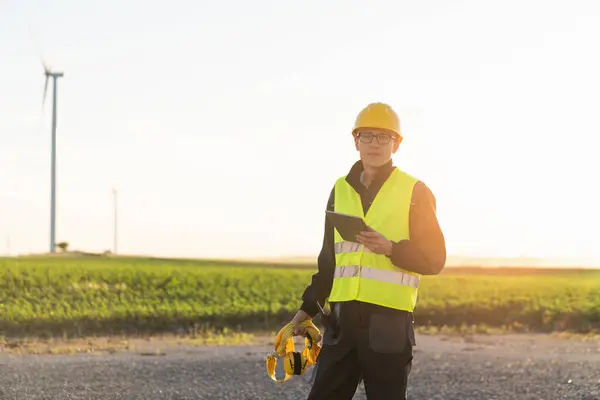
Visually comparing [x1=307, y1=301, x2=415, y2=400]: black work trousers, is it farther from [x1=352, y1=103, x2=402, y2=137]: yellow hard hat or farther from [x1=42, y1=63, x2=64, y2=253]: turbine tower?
[x1=42, y1=63, x2=64, y2=253]: turbine tower

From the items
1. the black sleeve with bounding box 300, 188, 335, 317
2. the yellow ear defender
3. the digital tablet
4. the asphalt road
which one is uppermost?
the digital tablet

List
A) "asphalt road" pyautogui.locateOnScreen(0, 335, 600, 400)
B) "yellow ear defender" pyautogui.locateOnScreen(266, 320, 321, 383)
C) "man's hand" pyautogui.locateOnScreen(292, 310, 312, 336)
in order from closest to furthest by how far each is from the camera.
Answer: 1. "man's hand" pyautogui.locateOnScreen(292, 310, 312, 336)
2. "yellow ear defender" pyautogui.locateOnScreen(266, 320, 321, 383)
3. "asphalt road" pyautogui.locateOnScreen(0, 335, 600, 400)

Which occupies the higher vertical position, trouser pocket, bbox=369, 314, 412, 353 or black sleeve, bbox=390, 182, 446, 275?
black sleeve, bbox=390, 182, 446, 275

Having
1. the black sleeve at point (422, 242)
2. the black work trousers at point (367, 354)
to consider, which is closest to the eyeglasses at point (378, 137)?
the black sleeve at point (422, 242)

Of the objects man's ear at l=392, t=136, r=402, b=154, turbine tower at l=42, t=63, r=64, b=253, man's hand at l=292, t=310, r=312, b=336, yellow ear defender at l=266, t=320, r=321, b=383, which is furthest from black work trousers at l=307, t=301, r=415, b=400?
turbine tower at l=42, t=63, r=64, b=253

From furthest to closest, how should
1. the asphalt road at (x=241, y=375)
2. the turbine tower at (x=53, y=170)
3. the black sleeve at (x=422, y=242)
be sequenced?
the turbine tower at (x=53, y=170)
the asphalt road at (x=241, y=375)
the black sleeve at (x=422, y=242)

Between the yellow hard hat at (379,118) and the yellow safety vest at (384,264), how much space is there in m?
0.28

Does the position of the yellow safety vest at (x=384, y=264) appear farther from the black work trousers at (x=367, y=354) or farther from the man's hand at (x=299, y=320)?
the man's hand at (x=299, y=320)

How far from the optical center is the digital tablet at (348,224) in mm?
4575

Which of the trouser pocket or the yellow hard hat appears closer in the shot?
the trouser pocket

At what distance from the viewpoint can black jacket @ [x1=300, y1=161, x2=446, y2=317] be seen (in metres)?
4.70

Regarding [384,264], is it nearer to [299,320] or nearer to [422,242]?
[422,242]

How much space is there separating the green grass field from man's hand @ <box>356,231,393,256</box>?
15130 millimetres

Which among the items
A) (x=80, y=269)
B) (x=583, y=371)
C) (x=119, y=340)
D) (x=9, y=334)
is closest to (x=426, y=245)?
(x=583, y=371)
